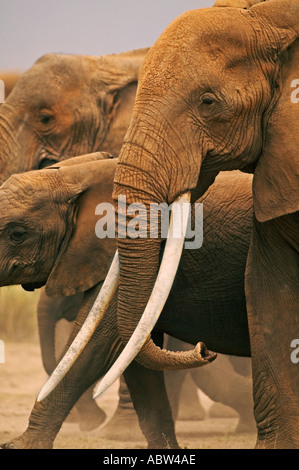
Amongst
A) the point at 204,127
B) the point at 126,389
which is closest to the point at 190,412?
the point at 126,389

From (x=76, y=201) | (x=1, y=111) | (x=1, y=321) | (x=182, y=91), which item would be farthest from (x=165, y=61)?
(x=1, y=321)

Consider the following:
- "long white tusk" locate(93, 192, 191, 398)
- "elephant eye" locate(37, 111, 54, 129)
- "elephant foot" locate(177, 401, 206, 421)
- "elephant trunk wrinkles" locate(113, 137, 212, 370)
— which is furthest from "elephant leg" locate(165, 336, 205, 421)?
"long white tusk" locate(93, 192, 191, 398)

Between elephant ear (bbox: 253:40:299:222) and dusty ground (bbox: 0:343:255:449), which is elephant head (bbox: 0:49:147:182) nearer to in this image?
dusty ground (bbox: 0:343:255:449)

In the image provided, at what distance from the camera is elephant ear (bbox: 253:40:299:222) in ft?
16.2

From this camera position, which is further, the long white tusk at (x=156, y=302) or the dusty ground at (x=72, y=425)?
the dusty ground at (x=72, y=425)

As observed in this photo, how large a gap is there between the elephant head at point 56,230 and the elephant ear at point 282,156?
1291mm

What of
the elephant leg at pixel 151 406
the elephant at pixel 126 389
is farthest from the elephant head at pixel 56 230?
the elephant at pixel 126 389

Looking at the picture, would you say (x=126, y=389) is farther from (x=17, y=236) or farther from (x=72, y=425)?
(x=17, y=236)

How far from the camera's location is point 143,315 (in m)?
4.73

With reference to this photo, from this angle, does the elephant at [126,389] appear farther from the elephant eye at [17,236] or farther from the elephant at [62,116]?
the elephant eye at [17,236]

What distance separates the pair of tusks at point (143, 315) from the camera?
4656 millimetres

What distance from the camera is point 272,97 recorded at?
4.99m

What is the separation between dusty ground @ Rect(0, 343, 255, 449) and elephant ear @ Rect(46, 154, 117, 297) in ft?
3.92
